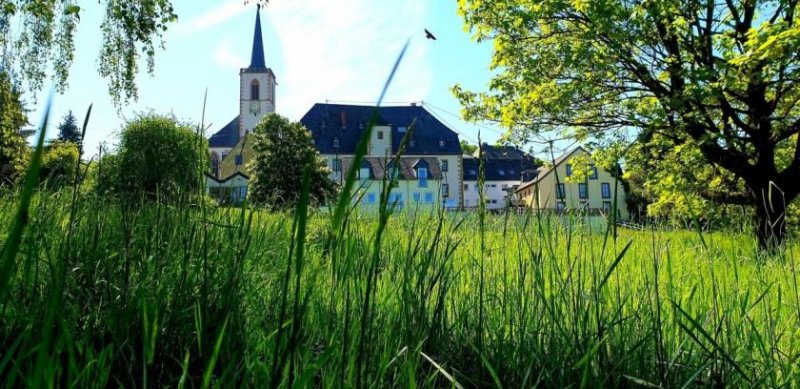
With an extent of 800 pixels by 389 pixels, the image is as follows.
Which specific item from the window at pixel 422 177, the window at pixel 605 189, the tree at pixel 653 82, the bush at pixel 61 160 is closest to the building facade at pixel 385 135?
the window at pixel 422 177

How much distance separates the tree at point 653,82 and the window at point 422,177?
1606 inches

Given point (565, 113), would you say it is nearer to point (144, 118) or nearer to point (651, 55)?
point (651, 55)

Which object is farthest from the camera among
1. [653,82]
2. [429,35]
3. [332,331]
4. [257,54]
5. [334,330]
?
[257,54]

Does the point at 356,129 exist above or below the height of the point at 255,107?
below

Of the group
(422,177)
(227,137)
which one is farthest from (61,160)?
(227,137)

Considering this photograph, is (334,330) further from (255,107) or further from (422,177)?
Result: (255,107)

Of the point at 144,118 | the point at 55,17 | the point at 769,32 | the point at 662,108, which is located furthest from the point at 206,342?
the point at 144,118

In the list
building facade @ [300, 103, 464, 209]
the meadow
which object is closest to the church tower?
building facade @ [300, 103, 464, 209]

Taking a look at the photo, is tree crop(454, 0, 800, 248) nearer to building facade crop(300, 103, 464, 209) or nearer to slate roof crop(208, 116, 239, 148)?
building facade crop(300, 103, 464, 209)

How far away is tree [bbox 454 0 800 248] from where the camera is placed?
930 cm

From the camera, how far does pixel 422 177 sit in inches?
2135

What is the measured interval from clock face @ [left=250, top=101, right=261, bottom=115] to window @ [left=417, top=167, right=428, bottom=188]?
26623mm

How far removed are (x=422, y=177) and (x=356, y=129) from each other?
464 inches

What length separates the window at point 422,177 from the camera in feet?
175
